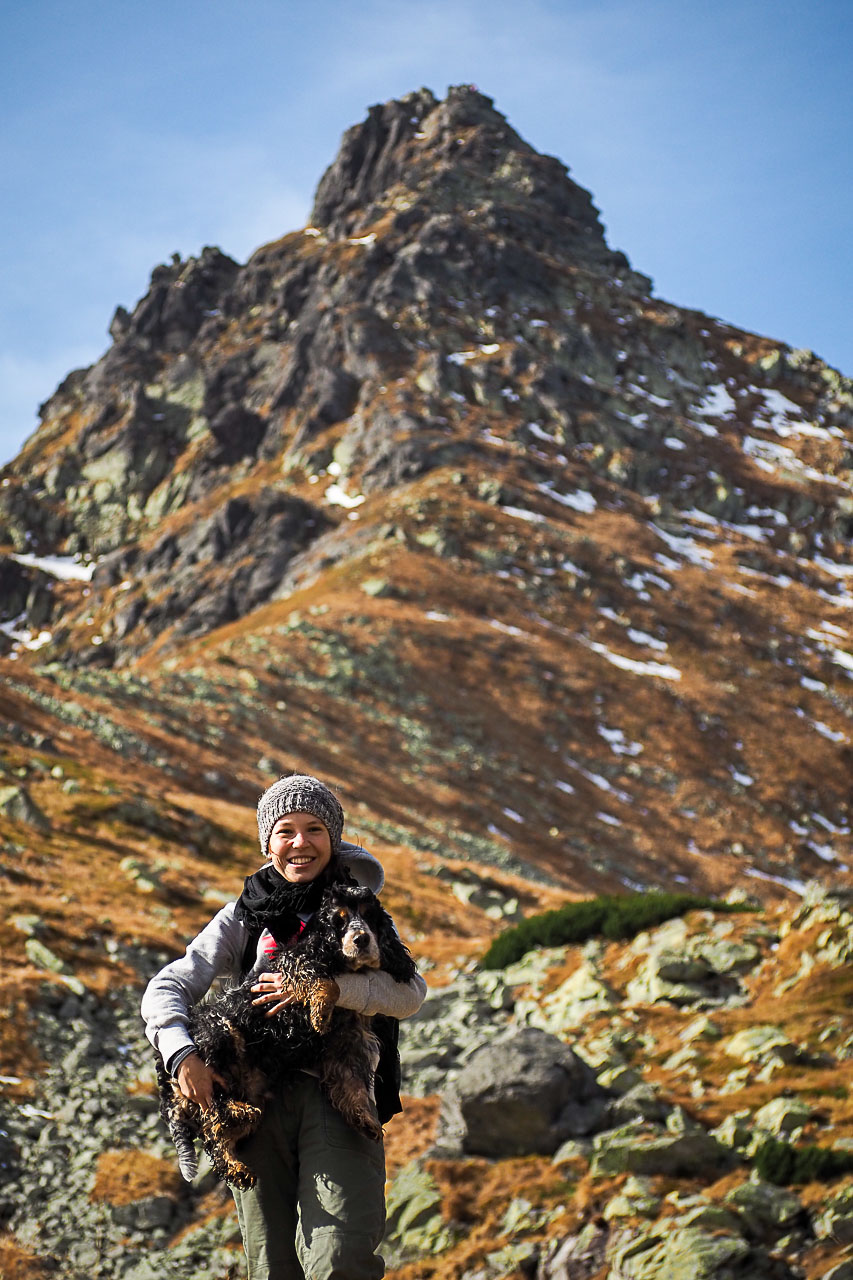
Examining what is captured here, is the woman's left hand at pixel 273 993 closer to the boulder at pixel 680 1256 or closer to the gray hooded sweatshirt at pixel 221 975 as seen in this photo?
the gray hooded sweatshirt at pixel 221 975

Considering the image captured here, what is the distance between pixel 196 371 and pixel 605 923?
141758 mm

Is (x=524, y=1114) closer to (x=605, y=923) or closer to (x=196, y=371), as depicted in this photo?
(x=605, y=923)

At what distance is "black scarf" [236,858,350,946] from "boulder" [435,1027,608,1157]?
7.18m

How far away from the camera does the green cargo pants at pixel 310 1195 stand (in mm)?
4203

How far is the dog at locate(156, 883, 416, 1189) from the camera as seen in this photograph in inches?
172

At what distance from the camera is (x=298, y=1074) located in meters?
4.52

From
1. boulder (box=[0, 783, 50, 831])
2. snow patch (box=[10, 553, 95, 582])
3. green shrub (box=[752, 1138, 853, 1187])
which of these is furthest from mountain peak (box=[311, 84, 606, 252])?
green shrub (box=[752, 1138, 853, 1187])

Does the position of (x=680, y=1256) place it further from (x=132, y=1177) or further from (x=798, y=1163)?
(x=132, y=1177)

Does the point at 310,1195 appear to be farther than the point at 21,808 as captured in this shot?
No

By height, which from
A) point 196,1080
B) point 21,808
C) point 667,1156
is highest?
point 21,808

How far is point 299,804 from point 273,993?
32.5 inches

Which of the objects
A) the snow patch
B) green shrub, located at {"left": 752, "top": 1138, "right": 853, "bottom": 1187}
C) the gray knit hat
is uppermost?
the snow patch

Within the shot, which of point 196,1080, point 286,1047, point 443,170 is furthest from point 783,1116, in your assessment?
point 443,170

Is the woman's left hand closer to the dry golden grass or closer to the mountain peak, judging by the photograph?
the dry golden grass
